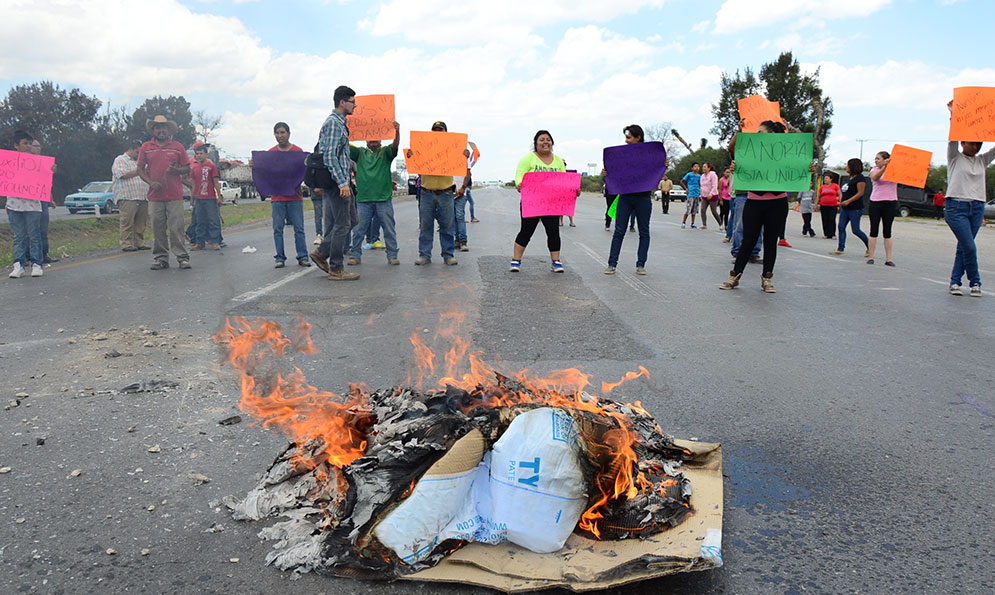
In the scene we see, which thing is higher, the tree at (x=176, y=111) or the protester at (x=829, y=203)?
the tree at (x=176, y=111)

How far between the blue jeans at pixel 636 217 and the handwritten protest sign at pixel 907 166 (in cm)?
413

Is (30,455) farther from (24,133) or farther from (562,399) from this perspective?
(24,133)

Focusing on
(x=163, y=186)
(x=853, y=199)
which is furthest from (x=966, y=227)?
(x=163, y=186)

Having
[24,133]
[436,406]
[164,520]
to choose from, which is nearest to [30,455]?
[164,520]

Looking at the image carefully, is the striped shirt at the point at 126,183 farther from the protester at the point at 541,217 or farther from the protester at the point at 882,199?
the protester at the point at 882,199

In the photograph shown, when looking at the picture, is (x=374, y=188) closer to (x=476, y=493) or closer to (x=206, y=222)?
(x=206, y=222)

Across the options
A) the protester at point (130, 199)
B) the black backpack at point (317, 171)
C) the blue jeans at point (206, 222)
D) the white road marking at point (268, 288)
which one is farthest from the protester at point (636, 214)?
the protester at point (130, 199)

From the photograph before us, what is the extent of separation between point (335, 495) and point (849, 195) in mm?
12599

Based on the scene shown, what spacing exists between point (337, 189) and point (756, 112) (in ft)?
18.4

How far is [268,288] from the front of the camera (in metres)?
7.87

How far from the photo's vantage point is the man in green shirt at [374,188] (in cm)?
962

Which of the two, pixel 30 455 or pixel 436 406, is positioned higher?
pixel 436 406

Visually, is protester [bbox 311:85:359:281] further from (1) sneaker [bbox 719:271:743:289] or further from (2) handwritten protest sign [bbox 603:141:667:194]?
(1) sneaker [bbox 719:271:743:289]

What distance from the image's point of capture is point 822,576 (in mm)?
2291
